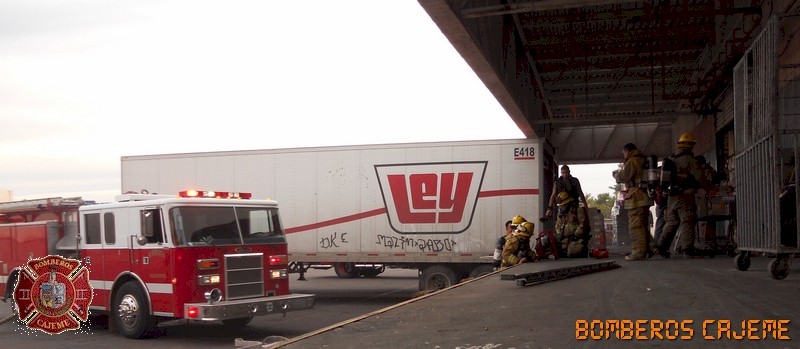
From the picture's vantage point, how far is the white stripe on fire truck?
11.7m

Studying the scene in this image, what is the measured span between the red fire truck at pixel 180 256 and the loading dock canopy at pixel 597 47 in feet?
15.8

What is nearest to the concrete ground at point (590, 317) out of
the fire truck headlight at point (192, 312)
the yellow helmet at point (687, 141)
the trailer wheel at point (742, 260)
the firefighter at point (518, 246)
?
the trailer wheel at point (742, 260)

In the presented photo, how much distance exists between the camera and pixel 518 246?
1155cm

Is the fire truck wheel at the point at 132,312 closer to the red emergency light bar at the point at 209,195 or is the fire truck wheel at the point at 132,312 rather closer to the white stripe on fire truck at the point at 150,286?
the white stripe on fire truck at the point at 150,286

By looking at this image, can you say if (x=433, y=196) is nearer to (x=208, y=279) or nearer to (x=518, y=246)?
(x=518, y=246)

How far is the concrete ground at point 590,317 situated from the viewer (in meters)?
4.06

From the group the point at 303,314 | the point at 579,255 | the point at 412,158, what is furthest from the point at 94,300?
the point at 579,255

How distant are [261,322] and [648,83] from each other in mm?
11615

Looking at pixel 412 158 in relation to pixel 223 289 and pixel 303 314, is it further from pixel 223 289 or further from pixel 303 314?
pixel 223 289

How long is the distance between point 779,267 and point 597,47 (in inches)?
336

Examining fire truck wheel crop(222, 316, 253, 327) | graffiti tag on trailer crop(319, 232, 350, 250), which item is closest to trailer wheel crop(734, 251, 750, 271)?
fire truck wheel crop(222, 316, 253, 327)

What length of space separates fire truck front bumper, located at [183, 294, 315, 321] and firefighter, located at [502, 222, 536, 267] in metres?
3.68

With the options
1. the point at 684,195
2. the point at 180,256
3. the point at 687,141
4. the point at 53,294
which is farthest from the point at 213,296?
the point at 687,141

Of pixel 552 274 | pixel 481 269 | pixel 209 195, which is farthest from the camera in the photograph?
pixel 481 269
